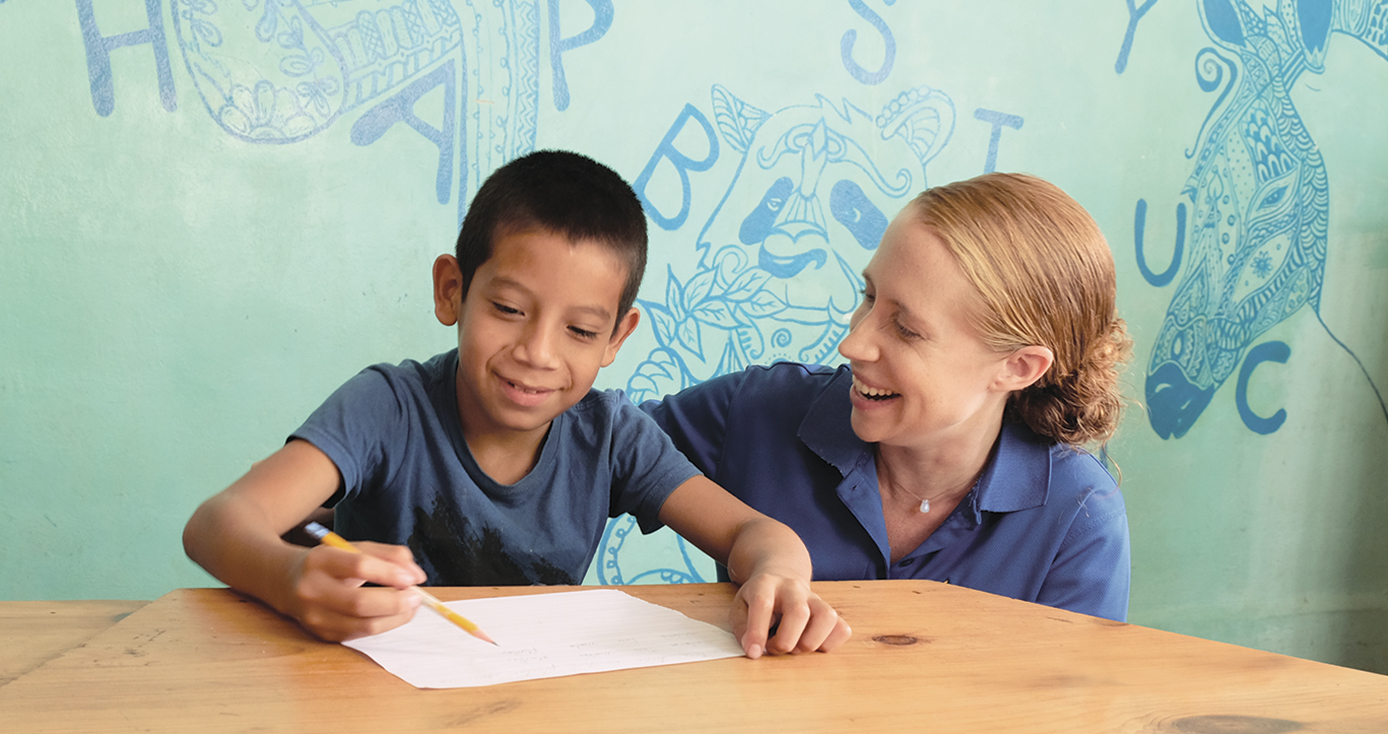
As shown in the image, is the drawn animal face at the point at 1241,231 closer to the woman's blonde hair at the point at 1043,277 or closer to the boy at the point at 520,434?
the woman's blonde hair at the point at 1043,277

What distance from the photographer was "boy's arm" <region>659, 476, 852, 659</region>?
822 mm

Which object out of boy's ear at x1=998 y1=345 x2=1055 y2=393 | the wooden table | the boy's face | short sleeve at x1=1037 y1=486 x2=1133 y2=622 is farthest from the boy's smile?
short sleeve at x1=1037 y1=486 x2=1133 y2=622

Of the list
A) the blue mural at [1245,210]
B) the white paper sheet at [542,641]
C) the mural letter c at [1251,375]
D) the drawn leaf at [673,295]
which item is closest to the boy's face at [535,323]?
the white paper sheet at [542,641]

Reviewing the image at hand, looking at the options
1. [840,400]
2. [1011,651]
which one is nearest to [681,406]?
[840,400]

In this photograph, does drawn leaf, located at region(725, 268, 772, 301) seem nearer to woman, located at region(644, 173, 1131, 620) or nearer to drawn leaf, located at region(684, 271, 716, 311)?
drawn leaf, located at region(684, 271, 716, 311)

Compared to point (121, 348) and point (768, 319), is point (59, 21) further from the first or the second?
point (768, 319)

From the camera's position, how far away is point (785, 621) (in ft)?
2.71

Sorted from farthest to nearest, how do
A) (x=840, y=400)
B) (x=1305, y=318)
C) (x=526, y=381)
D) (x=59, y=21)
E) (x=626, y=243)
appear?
(x=1305, y=318)
(x=59, y=21)
(x=840, y=400)
(x=626, y=243)
(x=526, y=381)

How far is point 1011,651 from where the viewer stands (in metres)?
0.84

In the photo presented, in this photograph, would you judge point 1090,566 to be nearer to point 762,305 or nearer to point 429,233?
point 762,305

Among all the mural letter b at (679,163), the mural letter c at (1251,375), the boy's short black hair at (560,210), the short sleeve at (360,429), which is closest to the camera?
the short sleeve at (360,429)

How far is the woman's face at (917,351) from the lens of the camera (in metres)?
1.28

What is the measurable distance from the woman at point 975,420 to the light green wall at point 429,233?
937 mm

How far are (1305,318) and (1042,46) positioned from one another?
116 cm
